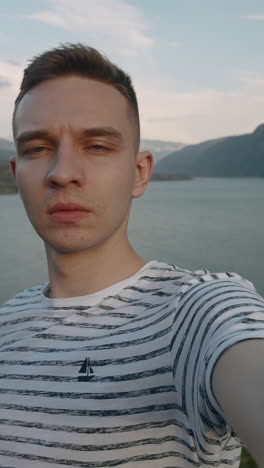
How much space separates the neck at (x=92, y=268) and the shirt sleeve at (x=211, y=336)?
0.66 m

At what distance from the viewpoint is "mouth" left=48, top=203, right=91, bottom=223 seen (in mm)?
2451

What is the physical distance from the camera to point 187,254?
31.5 m

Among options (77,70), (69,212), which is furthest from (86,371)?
(77,70)

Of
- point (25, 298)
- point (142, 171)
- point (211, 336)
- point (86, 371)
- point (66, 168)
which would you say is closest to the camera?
point (211, 336)

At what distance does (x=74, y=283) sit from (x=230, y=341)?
131 cm

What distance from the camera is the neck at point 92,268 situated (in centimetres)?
255

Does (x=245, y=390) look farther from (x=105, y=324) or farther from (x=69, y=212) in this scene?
(x=69, y=212)

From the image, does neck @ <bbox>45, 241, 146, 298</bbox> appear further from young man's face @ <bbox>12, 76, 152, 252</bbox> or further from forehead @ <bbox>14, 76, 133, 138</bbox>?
forehead @ <bbox>14, 76, 133, 138</bbox>

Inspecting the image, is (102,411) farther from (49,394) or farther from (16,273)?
(16,273)

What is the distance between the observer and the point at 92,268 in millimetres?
2555

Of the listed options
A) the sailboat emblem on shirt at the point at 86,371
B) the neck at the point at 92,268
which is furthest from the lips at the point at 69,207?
the sailboat emblem on shirt at the point at 86,371

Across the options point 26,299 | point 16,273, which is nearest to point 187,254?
point 16,273

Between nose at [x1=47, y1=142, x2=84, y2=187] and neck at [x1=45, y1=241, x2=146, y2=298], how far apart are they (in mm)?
380

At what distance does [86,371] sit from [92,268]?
57cm
